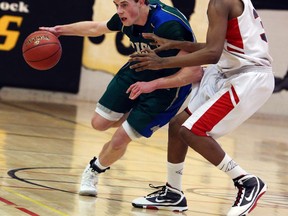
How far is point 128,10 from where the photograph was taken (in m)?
6.41

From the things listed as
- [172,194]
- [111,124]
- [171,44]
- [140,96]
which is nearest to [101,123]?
[111,124]

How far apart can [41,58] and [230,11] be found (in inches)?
75.3

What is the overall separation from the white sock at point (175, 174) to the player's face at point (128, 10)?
1.21 m

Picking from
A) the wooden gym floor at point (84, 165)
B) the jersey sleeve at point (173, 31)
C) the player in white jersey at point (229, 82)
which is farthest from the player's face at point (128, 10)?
the wooden gym floor at point (84, 165)

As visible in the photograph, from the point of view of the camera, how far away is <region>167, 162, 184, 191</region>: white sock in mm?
6574

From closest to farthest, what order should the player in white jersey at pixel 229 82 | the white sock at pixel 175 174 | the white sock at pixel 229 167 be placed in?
the player in white jersey at pixel 229 82 < the white sock at pixel 229 167 < the white sock at pixel 175 174

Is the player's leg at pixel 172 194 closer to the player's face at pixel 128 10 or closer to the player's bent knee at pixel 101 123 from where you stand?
the player's bent knee at pixel 101 123

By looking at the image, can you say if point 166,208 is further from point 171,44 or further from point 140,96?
point 171,44

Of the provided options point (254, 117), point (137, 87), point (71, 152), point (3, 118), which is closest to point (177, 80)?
point (137, 87)

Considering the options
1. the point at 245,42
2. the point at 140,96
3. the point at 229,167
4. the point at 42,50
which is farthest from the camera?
the point at 42,50

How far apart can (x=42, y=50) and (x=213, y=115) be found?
177cm

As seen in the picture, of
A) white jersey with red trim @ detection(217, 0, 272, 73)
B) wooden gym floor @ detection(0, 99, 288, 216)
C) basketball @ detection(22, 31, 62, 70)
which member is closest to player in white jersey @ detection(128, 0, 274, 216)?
white jersey with red trim @ detection(217, 0, 272, 73)

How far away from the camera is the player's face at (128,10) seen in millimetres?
6383

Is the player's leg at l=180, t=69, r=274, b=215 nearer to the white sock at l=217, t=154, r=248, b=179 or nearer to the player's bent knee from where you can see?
the white sock at l=217, t=154, r=248, b=179
